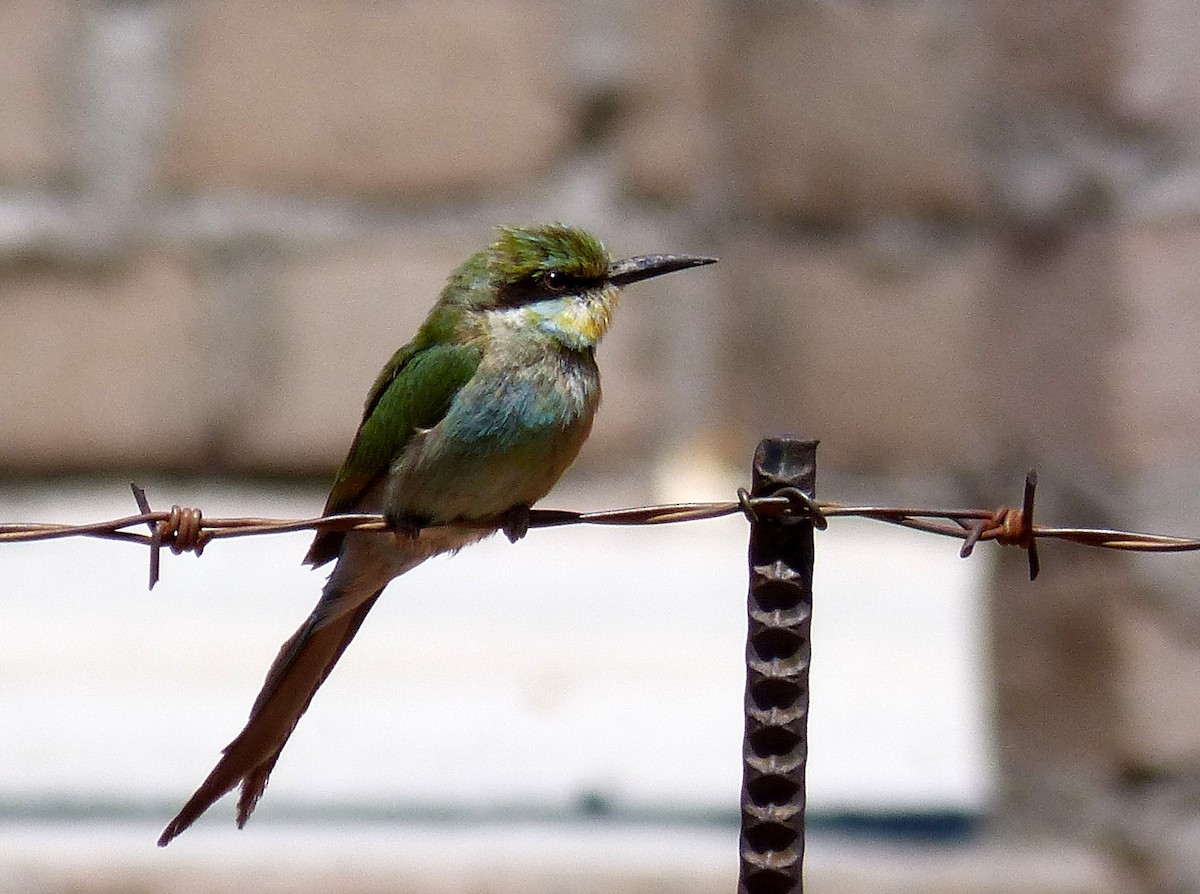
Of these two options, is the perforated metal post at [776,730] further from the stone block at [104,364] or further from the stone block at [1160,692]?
the stone block at [104,364]

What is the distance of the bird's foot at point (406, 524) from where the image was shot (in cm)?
190

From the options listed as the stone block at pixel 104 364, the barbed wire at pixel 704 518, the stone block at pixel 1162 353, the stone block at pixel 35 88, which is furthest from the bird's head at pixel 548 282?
the stone block at pixel 35 88

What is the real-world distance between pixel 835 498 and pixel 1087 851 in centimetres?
82

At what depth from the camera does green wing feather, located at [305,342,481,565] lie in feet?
6.67

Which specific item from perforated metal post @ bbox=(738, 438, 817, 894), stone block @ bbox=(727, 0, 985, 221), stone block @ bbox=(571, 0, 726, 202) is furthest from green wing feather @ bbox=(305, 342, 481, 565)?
stone block @ bbox=(727, 0, 985, 221)

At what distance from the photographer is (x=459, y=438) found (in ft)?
6.51

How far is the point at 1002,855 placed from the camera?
2.81 metres

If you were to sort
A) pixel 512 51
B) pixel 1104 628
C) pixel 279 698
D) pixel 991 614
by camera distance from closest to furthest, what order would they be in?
pixel 279 698, pixel 1104 628, pixel 991 614, pixel 512 51

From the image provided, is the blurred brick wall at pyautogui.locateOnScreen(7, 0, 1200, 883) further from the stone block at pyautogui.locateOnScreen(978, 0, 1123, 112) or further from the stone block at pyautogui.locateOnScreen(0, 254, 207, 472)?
the stone block at pyautogui.locateOnScreen(978, 0, 1123, 112)

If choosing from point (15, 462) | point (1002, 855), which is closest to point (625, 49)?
point (15, 462)

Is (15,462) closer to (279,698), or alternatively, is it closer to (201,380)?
(201,380)

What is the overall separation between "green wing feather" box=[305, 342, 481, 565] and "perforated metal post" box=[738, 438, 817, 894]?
0.84m

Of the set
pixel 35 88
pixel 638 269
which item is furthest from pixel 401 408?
pixel 35 88

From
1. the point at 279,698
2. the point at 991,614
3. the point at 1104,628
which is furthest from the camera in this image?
the point at 991,614
